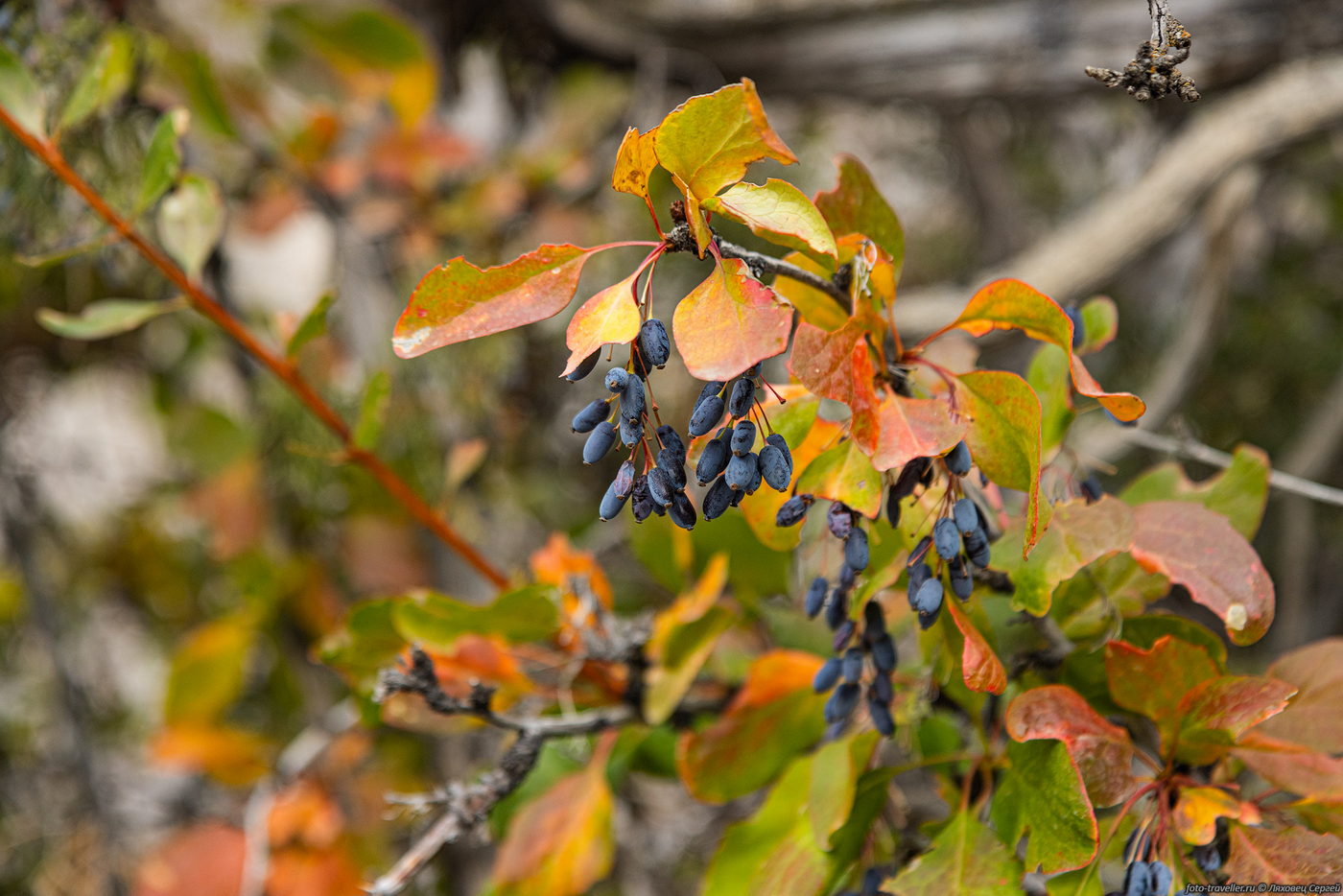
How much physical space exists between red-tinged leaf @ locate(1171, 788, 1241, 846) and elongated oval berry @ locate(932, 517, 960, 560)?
0.54ft

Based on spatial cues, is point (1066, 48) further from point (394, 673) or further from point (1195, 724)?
point (394, 673)

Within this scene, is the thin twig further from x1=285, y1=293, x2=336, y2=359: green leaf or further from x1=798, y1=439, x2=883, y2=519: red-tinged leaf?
x1=798, y1=439, x2=883, y2=519: red-tinged leaf

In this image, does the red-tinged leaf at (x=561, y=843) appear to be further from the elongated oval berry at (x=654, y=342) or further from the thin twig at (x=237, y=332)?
the elongated oval berry at (x=654, y=342)

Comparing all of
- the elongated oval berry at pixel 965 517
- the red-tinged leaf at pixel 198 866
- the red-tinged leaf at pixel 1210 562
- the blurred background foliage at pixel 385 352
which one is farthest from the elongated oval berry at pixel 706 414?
the red-tinged leaf at pixel 198 866

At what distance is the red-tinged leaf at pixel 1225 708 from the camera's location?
43 cm

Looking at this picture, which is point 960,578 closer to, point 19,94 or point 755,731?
point 755,731

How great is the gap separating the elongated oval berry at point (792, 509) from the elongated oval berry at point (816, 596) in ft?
0.16

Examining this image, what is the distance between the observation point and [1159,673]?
1.46 ft

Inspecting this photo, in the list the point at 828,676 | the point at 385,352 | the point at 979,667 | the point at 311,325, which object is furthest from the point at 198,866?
the point at 979,667

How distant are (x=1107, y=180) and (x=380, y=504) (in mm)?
1439

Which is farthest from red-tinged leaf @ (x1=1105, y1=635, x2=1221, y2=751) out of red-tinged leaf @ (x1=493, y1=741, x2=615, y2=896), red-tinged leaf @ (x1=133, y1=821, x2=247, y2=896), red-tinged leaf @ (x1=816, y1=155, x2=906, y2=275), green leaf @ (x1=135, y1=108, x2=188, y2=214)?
red-tinged leaf @ (x1=133, y1=821, x2=247, y2=896)

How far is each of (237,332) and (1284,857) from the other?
0.65 m

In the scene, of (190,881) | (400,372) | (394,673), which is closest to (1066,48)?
(400,372)

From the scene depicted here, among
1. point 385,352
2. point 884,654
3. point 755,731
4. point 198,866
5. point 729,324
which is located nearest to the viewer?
point 729,324
